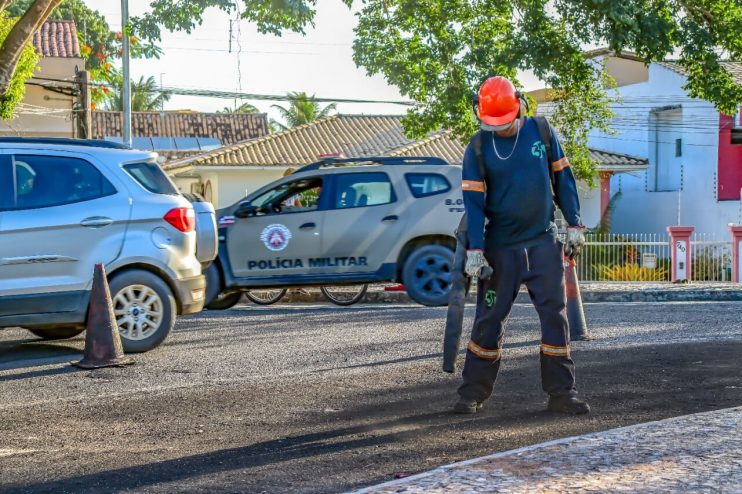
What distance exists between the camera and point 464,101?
22734 mm

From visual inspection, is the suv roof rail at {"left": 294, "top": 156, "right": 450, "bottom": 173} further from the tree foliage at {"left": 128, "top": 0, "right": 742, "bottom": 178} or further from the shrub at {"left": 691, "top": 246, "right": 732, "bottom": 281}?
the shrub at {"left": 691, "top": 246, "right": 732, "bottom": 281}

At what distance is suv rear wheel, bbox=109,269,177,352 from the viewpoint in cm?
1016

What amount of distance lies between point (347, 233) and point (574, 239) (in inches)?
331

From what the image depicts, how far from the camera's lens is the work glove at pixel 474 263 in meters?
6.69

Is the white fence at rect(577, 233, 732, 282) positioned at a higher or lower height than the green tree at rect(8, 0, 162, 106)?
lower


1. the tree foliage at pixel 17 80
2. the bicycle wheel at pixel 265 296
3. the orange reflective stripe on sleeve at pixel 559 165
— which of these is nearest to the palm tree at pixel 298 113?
the tree foliage at pixel 17 80

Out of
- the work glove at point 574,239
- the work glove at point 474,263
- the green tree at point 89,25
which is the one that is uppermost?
the green tree at point 89,25

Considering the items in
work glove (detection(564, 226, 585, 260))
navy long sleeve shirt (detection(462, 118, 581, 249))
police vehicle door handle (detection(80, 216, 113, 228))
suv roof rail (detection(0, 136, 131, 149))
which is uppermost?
suv roof rail (detection(0, 136, 131, 149))

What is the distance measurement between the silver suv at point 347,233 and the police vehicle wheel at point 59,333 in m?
3.54

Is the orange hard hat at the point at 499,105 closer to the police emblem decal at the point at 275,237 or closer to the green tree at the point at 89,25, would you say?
the police emblem decal at the point at 275,237

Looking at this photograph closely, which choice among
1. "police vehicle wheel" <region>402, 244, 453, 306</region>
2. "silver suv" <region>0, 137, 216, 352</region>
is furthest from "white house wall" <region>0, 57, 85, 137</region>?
"silver suv" <region>0, 137, 216, 352</region>

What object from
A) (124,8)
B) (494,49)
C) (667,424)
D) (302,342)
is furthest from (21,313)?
(124,8)

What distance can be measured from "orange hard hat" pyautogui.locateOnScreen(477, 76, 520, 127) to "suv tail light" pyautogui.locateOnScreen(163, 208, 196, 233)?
434 centimetres

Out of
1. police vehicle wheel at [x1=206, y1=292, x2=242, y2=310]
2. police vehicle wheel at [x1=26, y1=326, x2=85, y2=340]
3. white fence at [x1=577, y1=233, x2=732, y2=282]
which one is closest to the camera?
police vehicle wheel at [x1=26, y1=326, x2=85, y2=340]
